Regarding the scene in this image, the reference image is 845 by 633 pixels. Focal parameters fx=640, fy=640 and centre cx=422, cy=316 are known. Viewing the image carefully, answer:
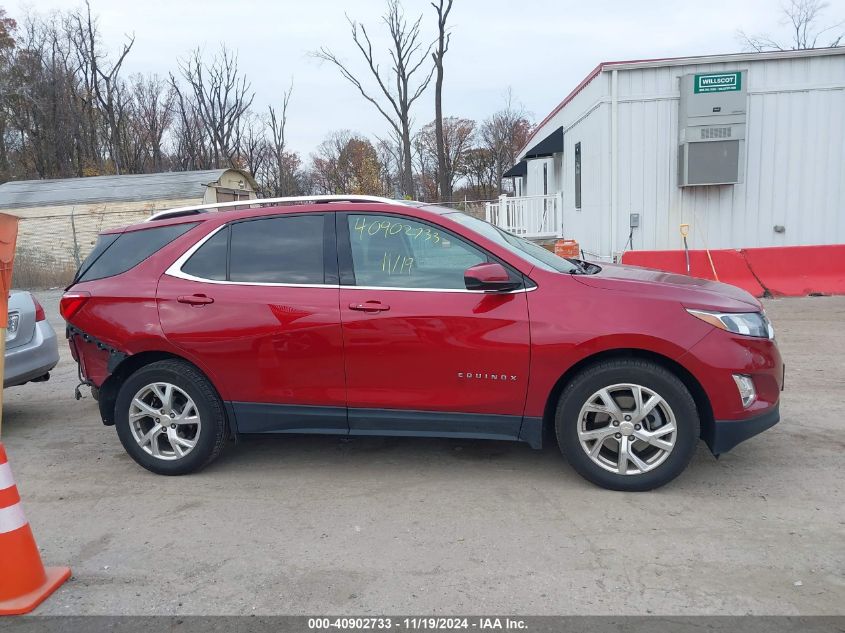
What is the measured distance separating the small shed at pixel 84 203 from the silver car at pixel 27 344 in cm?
1241

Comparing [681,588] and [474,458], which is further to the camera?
[474,458]

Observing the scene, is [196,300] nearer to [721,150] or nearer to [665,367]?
[665,367]

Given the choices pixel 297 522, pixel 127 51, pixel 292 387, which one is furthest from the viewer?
pixel 127 51

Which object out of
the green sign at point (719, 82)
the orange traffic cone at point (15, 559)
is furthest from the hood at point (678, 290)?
the green sign at point (719, 82)

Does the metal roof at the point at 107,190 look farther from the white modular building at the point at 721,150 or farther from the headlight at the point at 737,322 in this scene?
the headlight at the point at 737,322

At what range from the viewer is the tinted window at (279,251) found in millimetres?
4277

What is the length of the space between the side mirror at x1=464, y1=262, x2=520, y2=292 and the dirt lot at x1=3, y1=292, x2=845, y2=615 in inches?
50.8

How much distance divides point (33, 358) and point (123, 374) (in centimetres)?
174

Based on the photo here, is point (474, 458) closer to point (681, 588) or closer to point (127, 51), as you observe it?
point (681, 588)

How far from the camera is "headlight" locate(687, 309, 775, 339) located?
3744 millimetres

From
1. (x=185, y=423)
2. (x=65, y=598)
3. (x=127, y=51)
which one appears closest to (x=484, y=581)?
(x=65, y=598)

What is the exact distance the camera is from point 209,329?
425cm

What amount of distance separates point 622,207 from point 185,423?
385 inches

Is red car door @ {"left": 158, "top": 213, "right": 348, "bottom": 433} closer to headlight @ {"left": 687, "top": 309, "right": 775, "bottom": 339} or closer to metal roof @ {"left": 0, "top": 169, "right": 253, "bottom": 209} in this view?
headlight @ {"left": 687, "top": 309, "right": 775, "bottom": 339}
